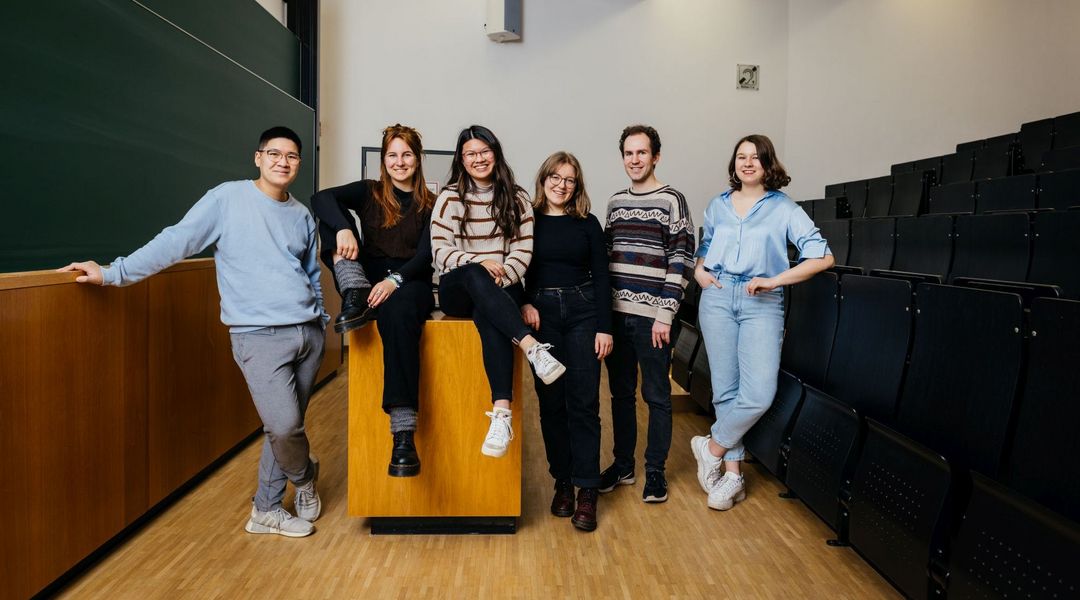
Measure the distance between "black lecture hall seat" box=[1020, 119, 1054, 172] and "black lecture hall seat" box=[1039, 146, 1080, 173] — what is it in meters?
0.50

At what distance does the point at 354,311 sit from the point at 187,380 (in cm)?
91

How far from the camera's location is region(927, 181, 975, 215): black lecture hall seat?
143 inches

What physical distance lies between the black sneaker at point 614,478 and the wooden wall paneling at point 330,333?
2383 millimetres

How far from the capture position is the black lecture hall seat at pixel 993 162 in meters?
4.16

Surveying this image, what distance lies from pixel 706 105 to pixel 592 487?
4.62 meters

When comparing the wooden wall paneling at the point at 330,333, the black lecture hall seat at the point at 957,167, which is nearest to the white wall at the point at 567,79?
the wooden wall paneling at the point at 330,333

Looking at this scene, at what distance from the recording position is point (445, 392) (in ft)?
7.32

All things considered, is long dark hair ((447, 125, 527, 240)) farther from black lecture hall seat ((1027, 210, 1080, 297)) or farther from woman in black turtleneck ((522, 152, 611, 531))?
black lecture hall seat ((1027, 210, 1080, 297))

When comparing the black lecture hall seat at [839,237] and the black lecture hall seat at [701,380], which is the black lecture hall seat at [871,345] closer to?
the black lecture hall seat at [701,380]

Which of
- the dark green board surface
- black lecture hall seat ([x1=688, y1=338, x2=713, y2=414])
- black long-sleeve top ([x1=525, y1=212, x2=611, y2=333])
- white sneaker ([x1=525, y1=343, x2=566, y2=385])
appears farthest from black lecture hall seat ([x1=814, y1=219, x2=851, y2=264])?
the dark green board surface

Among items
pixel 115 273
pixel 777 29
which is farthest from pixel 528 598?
pixel 777 29

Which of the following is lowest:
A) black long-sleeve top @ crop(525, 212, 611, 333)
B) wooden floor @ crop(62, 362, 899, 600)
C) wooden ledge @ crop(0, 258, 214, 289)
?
wooden floor @ crop(62, 362, 899, 600)

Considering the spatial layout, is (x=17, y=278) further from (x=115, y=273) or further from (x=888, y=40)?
(x=888, y=40)

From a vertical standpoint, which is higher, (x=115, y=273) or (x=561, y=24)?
(x=561, y=24)
